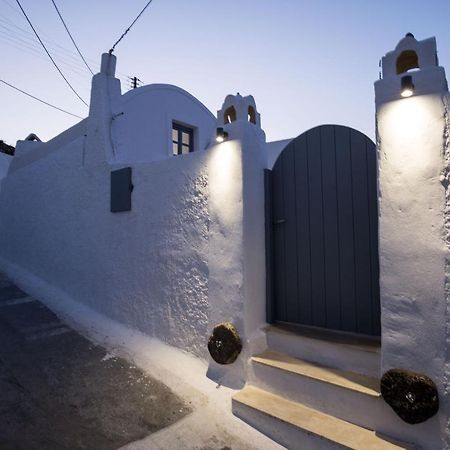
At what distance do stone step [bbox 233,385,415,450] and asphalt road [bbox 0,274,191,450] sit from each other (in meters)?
0.66

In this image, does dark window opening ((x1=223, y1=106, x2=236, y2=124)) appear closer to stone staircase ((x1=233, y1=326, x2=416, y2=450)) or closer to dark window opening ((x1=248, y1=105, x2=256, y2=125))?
dark window opening ((x1=248, y1=105, x2=256, y2=125))

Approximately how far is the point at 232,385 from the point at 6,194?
35.6 ft

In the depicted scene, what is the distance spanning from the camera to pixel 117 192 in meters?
5.49

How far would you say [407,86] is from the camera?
2590mm

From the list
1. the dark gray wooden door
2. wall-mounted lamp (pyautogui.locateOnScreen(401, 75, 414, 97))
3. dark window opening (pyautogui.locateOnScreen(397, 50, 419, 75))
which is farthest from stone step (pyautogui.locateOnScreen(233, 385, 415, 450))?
dark window opening (pyautogui.locateOnScreen(397, 50, 419, 75))

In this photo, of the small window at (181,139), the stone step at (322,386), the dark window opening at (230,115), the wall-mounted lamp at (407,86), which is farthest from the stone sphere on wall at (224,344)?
the small window at (181,139)

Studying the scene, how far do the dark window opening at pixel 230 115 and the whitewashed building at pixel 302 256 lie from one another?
0.02m

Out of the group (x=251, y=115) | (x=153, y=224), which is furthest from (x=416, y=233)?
(x=153, y=224)

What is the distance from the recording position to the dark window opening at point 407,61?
2.79 metres

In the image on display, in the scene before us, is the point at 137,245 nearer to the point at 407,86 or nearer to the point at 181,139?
the point at 407,86

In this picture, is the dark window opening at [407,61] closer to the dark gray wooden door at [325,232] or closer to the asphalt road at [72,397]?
the dark gray wooden door at [325,232]

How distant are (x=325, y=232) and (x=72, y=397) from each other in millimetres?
3130

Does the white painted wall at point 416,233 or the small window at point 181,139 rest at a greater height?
the small window at point 181,139

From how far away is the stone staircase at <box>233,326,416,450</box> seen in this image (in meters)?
2.59
